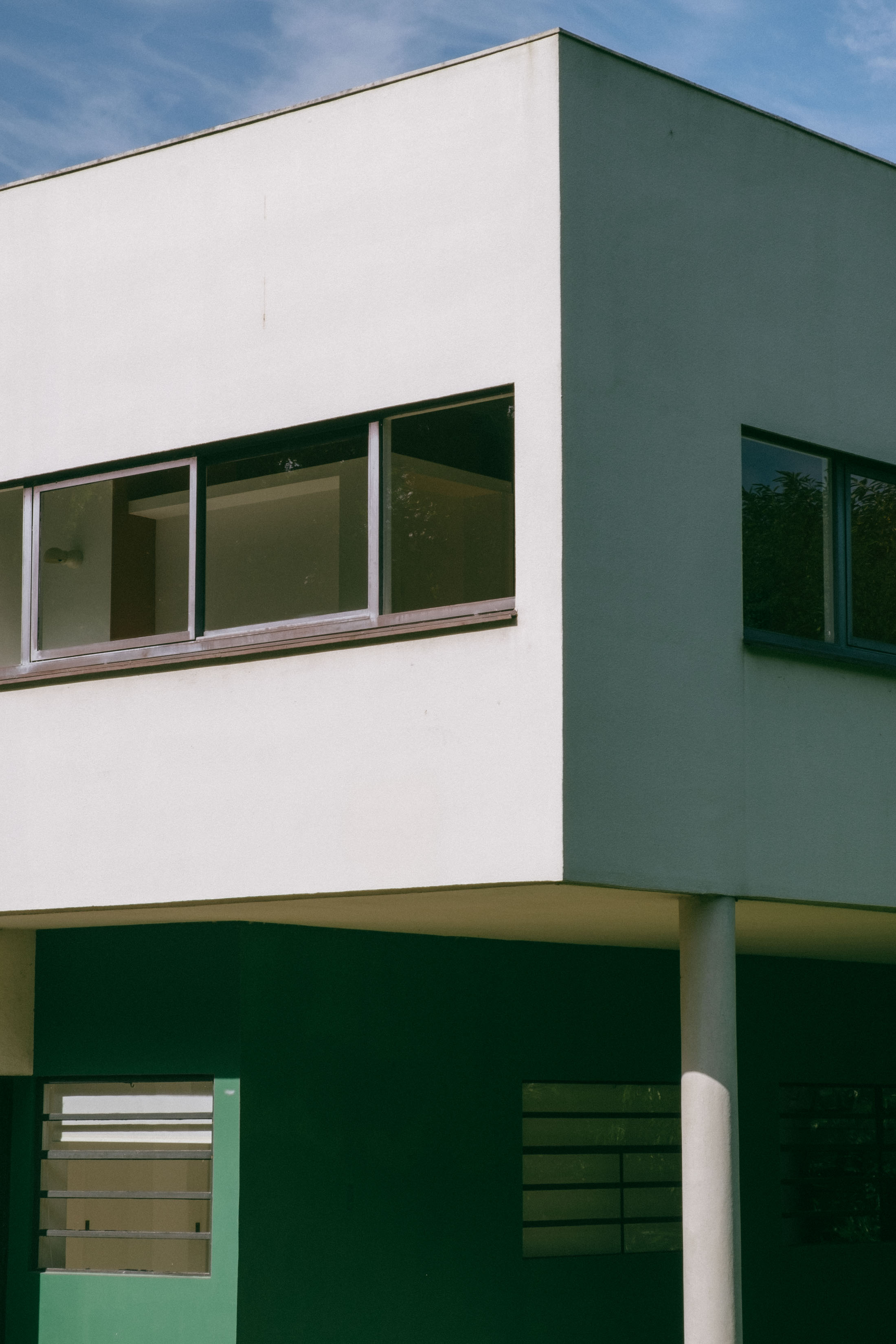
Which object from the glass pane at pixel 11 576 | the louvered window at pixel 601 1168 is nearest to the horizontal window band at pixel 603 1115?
the louvered window at pixel 601 1168

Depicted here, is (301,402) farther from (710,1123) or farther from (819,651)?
(710,1123)

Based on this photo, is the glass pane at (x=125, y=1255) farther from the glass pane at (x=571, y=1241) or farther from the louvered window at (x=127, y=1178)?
the glass pane at (x=571, y=1241)

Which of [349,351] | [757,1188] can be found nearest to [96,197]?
[349,351]

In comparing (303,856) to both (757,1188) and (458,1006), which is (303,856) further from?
(757,1188)

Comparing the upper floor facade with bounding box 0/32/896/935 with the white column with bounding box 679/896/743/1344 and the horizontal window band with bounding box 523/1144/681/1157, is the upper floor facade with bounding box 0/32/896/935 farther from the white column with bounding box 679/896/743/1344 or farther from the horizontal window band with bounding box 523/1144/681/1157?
the horizontal window band with bounding box 523/1144/681/1157

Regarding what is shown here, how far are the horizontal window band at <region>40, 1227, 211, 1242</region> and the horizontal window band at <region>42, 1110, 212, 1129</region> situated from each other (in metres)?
0.64

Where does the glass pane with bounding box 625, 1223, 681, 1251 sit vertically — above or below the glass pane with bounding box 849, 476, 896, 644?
below

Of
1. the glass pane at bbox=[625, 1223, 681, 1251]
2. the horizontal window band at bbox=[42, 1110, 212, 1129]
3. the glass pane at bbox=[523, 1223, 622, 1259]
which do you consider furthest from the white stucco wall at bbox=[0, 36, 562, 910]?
the glass pane at bbox=[625, 1223, 681, 1251]

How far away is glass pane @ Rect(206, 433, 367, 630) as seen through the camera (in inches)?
399

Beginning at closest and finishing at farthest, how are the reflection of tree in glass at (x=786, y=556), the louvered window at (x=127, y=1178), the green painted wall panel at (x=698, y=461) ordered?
the green painted wall panel at (x=698, y=461) < the reflection of tree in glass at (x=786, y=556) < the louvered window at (x=127, y=1178)

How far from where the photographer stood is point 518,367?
955 centimetres

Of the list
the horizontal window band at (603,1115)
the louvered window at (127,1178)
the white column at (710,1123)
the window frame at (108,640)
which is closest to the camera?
the white column at (710,1123)

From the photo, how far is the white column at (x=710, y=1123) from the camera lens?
953 cm

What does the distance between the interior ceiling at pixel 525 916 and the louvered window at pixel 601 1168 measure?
122 centimetres
